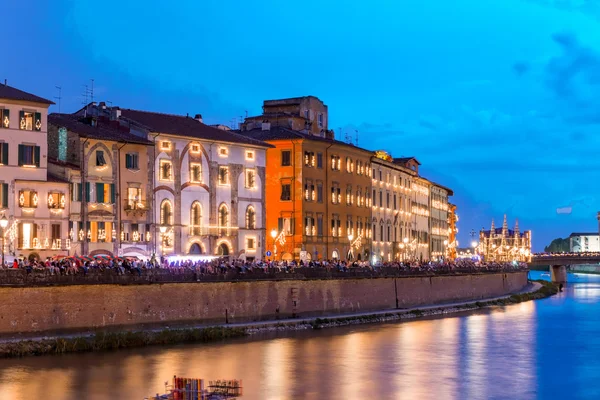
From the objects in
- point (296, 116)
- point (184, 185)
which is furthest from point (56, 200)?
point (296, 116)

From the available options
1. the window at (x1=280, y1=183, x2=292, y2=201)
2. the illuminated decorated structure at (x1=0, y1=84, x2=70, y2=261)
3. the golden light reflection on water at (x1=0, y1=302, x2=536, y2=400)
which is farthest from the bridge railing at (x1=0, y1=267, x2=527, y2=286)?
the window at (x1=280, y1=183, x2=292, y2=201)

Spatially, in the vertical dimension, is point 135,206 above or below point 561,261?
above

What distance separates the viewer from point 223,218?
73.6 m

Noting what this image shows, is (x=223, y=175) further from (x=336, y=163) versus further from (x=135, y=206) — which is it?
(x=336, y=163)

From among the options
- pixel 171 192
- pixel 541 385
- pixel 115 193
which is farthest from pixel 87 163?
pixel 541 385

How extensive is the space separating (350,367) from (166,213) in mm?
26327

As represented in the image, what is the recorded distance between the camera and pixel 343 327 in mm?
63625

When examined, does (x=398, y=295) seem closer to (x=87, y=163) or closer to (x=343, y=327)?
(x=343, y=327)

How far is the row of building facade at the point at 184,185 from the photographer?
58469mm

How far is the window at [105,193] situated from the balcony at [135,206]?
46.5 inches

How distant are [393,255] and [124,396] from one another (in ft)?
229

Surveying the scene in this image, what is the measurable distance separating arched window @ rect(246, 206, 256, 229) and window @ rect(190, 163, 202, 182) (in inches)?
226

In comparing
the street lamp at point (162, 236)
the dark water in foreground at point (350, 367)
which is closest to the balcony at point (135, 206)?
the street lamp at point (162, 236)

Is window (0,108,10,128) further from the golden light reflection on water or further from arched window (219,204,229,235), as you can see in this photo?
arched window (219,204,229,235)
